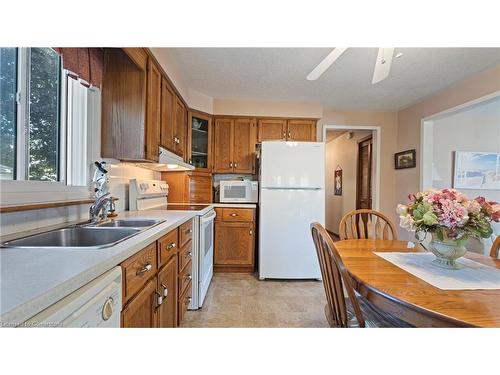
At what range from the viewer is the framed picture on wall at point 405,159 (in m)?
3.55

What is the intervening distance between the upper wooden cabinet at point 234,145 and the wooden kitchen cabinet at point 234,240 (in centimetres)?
72

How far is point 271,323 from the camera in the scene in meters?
2.02

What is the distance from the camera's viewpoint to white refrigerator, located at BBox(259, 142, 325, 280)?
9.89 feet

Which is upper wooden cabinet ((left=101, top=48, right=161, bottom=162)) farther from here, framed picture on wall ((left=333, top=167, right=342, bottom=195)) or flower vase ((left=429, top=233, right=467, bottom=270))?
framed picture on wall ((left=333, top=167, right=342, bottom=195))

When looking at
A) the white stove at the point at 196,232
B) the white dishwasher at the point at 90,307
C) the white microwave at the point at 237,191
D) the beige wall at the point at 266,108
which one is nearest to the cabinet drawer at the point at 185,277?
the white stove at the point at 196,232

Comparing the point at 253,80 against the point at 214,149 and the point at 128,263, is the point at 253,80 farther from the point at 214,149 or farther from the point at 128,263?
the point at 128,263

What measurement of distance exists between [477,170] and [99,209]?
187 inches

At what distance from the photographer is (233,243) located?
3.22 meters

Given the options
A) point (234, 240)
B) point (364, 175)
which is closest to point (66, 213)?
point (234, 240)

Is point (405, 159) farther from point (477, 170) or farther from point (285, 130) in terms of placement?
point (285, 130)

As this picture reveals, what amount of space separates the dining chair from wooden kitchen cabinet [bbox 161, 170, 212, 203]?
2383 millimetres

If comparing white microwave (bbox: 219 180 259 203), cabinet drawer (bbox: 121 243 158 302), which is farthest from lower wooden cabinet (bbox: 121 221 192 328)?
white microwave (bbox: 219 180 259 203)

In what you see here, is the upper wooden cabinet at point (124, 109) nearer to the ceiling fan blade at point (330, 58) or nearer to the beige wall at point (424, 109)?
the ceiling fan blade at point (330, 58)
